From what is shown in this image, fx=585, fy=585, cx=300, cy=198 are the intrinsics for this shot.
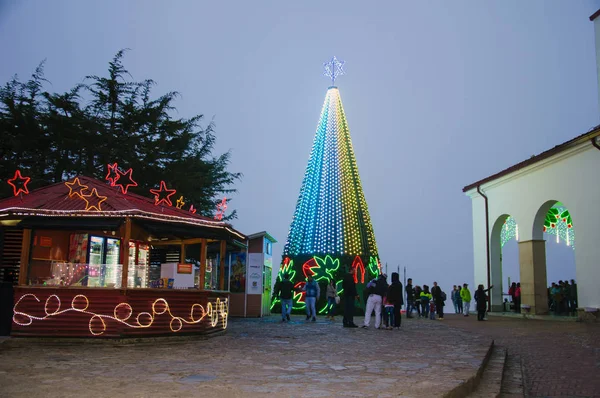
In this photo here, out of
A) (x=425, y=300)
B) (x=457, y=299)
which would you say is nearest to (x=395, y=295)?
(x=425, y=300)

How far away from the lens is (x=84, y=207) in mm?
12492

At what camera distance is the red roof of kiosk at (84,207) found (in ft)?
39.2

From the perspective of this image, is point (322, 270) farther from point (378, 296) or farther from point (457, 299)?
point (457, 299)

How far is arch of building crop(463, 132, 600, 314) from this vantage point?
19.4m

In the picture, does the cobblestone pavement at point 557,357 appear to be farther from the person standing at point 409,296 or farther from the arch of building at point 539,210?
the person standing at point 409,296

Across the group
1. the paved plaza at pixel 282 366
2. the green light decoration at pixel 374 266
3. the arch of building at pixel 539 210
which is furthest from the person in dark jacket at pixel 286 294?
the arch of building at pixel 539 210

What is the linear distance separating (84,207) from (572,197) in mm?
16356

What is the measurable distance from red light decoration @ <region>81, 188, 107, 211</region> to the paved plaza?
274 cm

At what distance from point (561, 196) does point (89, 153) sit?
62.4ft

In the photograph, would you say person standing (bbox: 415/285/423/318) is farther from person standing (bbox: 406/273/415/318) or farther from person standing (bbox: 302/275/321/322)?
person standing (bbox: 302/275/321/322)

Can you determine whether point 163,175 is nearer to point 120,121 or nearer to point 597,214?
point 120,121

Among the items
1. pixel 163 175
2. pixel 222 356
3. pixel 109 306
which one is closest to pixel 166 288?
pixel 109 306

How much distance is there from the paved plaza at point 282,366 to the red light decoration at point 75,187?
11.1 ft

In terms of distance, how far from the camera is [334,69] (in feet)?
91.4
